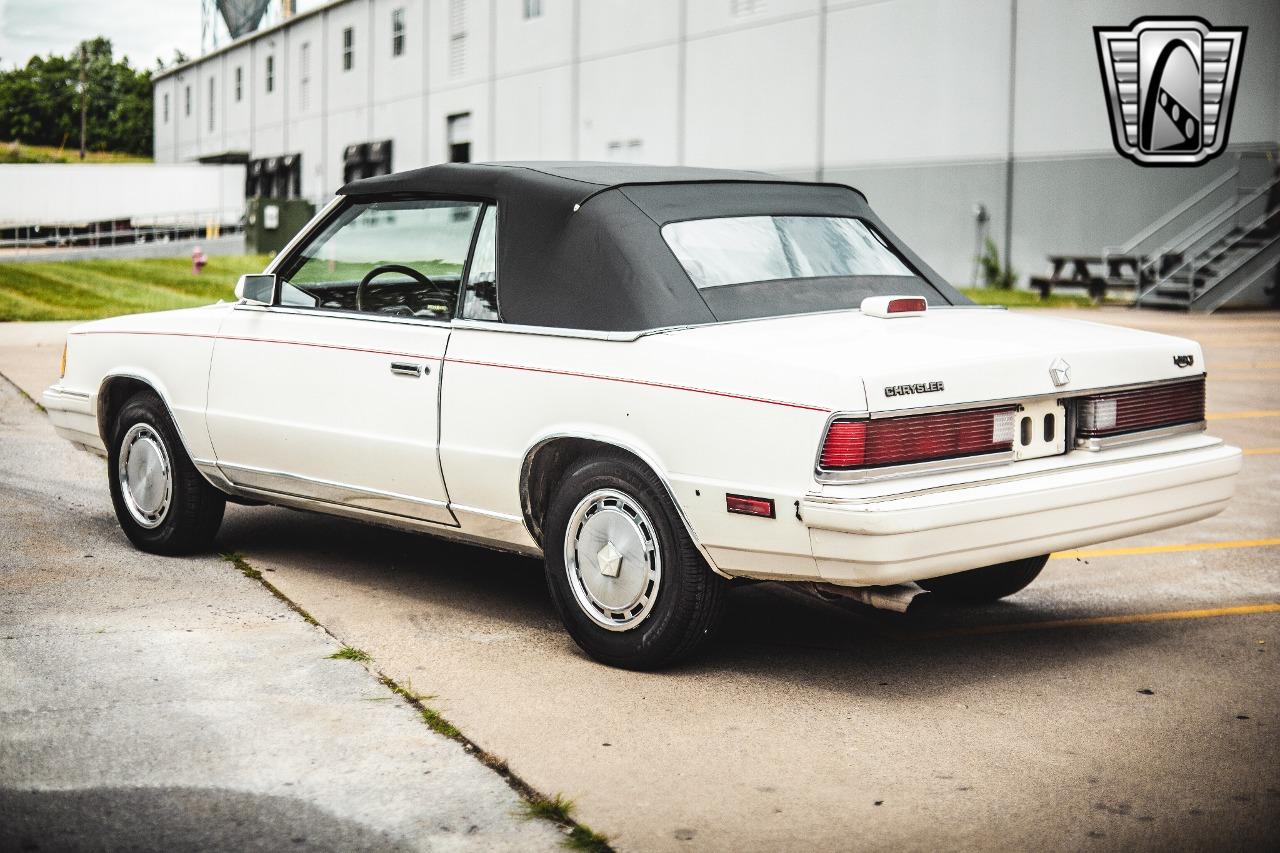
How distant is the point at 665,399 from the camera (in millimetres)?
4633

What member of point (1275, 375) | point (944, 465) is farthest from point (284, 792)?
point (1275, 375)

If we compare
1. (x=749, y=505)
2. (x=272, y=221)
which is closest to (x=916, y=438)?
(x=749, y=505)

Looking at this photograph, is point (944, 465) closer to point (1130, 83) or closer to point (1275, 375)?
point (1275, 375)

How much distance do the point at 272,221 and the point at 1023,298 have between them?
20.9 metres

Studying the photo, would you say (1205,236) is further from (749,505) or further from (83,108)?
(83,108)

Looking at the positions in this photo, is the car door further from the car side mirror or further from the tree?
the tree

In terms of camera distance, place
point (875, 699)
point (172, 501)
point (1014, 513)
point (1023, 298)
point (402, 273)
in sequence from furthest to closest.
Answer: point (1023, 298) → point (172, 501) → point (402, 273) → point (875, 699) → point (1014, 513)

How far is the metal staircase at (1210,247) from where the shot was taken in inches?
930

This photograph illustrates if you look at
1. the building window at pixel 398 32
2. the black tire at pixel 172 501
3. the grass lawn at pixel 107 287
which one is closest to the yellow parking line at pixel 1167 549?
the black tire at pixel 172 501

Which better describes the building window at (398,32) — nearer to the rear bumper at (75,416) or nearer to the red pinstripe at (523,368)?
the rear bumper at (75,416)

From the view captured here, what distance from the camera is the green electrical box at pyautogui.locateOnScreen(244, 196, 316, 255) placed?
3819cm

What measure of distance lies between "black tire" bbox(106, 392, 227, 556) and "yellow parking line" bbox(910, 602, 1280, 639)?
3.05 meters

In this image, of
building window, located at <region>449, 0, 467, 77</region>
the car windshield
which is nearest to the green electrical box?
building window, located at <region>449, 0, 467, 77</region>

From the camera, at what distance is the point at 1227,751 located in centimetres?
422
